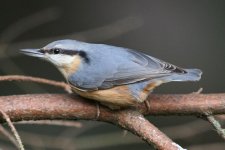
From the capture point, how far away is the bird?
2598 millimetres

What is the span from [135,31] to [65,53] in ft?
7.60

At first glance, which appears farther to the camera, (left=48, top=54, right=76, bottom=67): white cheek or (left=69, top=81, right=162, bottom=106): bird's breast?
(left=48, top=54, right=76, bottom=67): white cheek

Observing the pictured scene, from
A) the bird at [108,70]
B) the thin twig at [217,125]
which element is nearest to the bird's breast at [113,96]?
the bird at [108,70]

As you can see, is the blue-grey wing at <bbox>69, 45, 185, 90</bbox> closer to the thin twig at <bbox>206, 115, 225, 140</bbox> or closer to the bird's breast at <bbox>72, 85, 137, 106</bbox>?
the bird's breast at <bbox>72, 85, 137, 106</bbox>

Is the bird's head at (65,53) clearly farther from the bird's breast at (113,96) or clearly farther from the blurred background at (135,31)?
the blurred background at (135,31)

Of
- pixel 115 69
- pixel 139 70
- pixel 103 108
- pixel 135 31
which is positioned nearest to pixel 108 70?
pixel 115 69

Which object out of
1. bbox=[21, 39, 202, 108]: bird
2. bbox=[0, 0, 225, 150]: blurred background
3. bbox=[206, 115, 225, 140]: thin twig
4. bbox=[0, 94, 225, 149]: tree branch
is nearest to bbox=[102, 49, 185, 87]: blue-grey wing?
bbox=[21, 39, 202, 108]: bird

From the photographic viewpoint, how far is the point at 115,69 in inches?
105

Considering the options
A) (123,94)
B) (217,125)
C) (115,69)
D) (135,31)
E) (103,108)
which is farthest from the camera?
(135,31)

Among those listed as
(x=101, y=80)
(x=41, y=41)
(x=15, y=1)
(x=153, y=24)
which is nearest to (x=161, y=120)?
(x=153, y=24)

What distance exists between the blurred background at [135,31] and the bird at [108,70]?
1766 mm

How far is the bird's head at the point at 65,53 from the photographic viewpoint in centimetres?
268

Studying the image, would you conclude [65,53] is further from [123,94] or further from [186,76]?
[186,76]

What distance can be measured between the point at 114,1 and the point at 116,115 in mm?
2781
